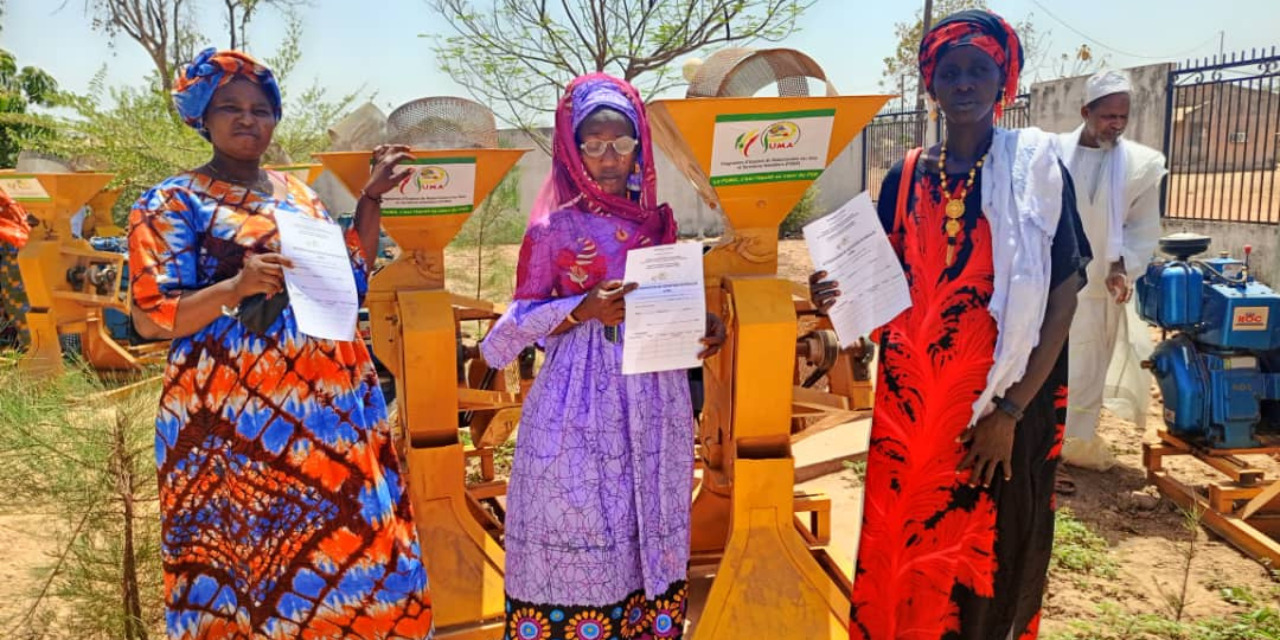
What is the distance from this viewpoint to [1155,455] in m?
4.63

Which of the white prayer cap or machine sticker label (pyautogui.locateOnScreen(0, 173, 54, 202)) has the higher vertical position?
the white prayer cap

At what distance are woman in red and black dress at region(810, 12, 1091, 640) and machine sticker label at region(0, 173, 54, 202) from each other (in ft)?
22.8

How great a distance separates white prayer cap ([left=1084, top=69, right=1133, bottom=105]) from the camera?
14.7 ft

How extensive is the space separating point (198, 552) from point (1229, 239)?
9922 millimetres

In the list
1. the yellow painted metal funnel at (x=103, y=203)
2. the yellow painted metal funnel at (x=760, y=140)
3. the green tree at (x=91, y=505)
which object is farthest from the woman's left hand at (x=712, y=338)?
the yellow painted metal funnel at (x=103, y=203)

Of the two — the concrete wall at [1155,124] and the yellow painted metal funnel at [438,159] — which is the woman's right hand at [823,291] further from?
the concrete wall at [1155,124]

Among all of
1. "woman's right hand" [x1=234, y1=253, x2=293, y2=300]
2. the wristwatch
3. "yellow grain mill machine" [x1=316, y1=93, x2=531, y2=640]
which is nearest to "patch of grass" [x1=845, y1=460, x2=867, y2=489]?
"yellow grain mill machine" [x1=316, y1=93, x2=531, y2=640]

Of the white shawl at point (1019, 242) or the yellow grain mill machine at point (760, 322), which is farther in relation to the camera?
the yellow grain mill machine at point (760, 322)

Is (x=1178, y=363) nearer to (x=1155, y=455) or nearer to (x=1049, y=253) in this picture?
(x=1155, y=455)

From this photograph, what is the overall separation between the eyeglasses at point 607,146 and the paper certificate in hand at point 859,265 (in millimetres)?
525

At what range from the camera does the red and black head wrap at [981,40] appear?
2.23 meters

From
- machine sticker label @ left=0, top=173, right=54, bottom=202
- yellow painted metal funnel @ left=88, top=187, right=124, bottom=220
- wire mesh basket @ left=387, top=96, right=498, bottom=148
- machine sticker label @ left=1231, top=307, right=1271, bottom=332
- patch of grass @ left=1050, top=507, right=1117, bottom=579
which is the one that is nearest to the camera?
wire mesh basket @ left=387, top=96, right=498, bottom=148

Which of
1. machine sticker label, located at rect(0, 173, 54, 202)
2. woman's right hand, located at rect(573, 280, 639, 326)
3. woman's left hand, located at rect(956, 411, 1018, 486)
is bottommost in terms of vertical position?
woman's left hand, located at rect(956, 411, 1018, 486)

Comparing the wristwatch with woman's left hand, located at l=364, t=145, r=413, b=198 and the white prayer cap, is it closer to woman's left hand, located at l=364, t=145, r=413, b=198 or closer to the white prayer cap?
woman's left hand, located at l=364, t=145, r=413, b=198
